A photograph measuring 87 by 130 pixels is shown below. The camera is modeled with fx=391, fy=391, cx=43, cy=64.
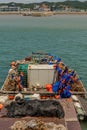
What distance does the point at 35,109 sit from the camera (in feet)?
48.3

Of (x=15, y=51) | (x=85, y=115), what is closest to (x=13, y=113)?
(x=85, y=115)

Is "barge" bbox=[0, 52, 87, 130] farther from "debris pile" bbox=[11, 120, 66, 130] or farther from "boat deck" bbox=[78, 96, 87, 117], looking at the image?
"debris pile" bbox=[11, 120, 66, 130]

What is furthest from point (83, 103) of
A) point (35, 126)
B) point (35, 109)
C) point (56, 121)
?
point (35, 126)

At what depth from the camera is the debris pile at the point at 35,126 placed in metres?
11.7

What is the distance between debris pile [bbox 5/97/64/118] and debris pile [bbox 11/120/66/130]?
6.23 ft

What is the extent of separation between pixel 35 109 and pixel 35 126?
3.04 meters

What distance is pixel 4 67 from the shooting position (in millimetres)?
44031

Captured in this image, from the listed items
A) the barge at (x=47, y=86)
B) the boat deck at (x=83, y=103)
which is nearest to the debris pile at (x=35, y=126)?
the barge at (x=47, y=86)

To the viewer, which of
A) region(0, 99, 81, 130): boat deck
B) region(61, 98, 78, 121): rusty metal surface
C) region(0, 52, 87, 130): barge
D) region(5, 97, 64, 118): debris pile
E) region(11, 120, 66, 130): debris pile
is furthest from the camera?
region(0, 52, 87, 130): barge

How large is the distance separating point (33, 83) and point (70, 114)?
1017cm

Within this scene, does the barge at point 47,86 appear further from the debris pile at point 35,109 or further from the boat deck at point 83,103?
the debris pile at point 35,109

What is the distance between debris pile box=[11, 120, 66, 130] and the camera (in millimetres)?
11740

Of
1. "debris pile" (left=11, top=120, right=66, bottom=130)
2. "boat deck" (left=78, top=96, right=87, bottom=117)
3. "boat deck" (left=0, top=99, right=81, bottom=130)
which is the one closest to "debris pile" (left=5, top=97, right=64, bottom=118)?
"boat deck" (left=0, top=99, right=81, bottom=130)

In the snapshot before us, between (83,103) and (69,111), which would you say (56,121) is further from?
(83,103)
